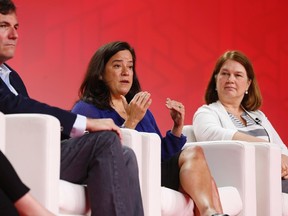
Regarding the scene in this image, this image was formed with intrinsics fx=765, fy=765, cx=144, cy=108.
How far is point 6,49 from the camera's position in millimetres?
2670

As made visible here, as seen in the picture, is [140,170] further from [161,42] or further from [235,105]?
[161,42]

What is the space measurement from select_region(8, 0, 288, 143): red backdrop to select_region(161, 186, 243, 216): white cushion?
5.09 feet

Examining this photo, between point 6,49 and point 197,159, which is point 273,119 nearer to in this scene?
point 197,159

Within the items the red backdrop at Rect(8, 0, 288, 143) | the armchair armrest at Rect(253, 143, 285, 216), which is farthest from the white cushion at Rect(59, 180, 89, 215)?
the red backdrop at Rect(8, 0, 288, 143)

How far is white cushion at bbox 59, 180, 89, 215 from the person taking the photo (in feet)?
7.54

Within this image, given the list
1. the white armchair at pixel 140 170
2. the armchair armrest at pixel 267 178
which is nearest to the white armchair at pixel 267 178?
the armchair armrest at pixel 267 178

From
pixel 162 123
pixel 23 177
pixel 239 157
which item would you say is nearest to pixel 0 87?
pixel 23 177

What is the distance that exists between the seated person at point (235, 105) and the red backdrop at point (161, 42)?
87cm

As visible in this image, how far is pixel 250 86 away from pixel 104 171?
195 cm

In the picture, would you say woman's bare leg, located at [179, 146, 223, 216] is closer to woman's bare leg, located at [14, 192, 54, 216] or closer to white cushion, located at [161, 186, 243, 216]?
white cushion, located at [161, 186, 243, 216]

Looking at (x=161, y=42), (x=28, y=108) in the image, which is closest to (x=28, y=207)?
(x=28, y=108)

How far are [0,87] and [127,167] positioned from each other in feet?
1.68

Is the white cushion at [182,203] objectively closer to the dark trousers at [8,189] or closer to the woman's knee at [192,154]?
the woman's knee at [192,154]

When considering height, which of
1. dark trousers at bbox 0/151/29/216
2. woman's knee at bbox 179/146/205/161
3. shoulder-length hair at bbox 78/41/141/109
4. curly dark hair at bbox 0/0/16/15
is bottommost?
woman's knee at bbox 179/146/205/161
